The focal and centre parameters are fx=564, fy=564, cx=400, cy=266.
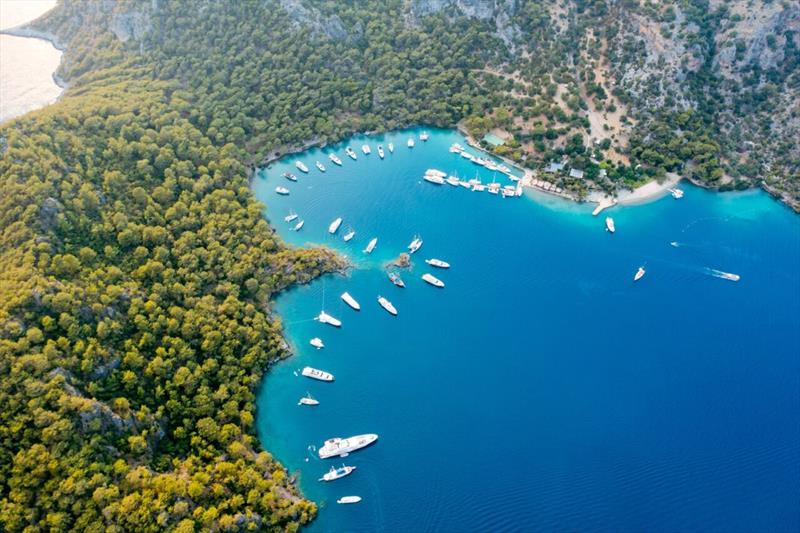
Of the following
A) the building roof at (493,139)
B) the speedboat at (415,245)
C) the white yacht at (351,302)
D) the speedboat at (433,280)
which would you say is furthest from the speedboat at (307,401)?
the building roof at (493,139)

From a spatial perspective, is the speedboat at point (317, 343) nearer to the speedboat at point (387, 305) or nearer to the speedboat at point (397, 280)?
the speedboat at point (387, 305)

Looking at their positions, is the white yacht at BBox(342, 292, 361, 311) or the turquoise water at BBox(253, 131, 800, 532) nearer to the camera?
the turquoise water at BBox(253, 131, 800, 532)

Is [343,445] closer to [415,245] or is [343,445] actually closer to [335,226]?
[415,245]

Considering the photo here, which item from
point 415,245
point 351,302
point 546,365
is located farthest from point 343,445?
point 415,245

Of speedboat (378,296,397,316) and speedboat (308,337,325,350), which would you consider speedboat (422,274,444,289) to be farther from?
speedboat (308,337,325,350)

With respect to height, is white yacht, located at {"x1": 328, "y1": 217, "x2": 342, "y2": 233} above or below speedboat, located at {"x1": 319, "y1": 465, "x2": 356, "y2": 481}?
above

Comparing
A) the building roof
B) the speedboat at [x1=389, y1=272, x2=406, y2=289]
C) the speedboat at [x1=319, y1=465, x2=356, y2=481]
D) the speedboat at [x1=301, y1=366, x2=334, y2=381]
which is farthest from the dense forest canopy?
the speedboat at [x1=389, y1=272, x2=406, y2=289]

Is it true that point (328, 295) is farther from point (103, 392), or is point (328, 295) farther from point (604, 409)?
point (604, 409)
